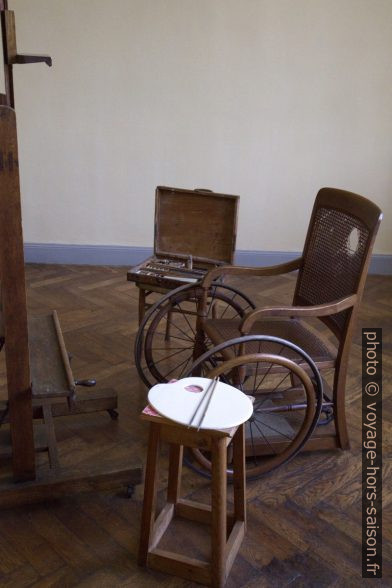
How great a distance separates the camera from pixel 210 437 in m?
1.61

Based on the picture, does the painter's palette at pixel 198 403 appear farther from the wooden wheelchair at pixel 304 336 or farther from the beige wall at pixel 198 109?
the beige wall at pixel 198 109

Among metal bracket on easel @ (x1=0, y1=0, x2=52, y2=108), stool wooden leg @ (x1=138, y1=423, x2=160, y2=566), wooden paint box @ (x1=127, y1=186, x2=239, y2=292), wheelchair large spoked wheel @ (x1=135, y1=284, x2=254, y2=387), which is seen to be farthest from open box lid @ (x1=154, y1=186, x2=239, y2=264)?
stool wooden leg @ (x1=138, y1=423, x2=160, y2=566)

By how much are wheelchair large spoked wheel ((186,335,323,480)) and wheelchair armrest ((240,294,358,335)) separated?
74 millimetres

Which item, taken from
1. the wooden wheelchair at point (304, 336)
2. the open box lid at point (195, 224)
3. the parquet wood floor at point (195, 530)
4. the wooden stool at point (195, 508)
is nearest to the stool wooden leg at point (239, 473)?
the wooden stool at point (195, 508)

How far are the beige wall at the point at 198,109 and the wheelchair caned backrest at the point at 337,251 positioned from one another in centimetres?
198

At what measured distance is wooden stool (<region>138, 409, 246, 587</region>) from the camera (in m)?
Result: 1.63

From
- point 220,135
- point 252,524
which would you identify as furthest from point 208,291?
point 220,135

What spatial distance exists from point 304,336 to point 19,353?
111 cm

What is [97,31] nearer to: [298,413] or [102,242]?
[102,242]

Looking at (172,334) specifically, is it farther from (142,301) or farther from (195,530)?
(195,530)

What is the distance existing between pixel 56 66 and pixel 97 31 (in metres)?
0.35

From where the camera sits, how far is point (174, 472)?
191cm

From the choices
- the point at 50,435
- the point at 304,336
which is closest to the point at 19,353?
the point at 50,435

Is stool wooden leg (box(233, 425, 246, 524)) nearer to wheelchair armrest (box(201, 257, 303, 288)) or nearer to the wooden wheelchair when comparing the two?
the wooden wheelchair
